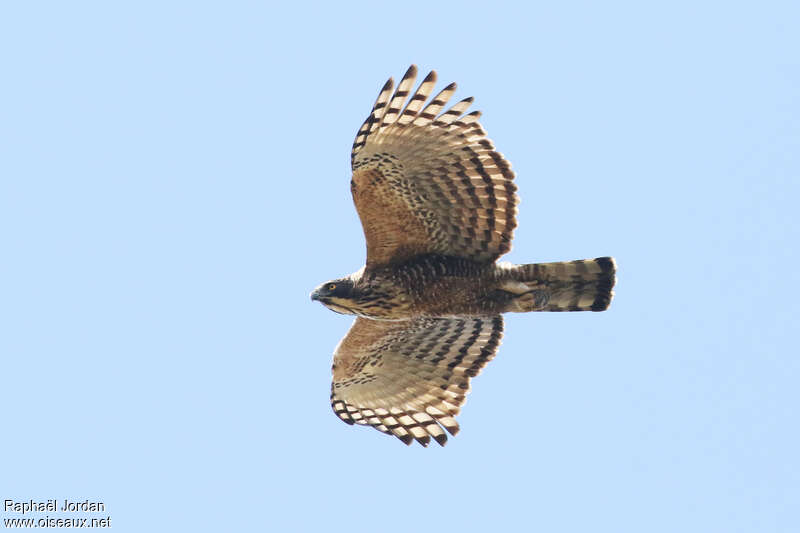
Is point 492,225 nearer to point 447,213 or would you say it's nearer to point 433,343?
point 447,213

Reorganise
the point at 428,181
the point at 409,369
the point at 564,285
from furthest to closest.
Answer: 1. the point at 409,369
2. the point at 564,285
3. the point at 428,181

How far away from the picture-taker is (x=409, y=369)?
12.2m

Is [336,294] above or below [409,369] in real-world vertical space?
above

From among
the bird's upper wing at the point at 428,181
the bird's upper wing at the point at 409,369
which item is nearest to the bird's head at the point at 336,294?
the bird's upper wing at the point at 428,181

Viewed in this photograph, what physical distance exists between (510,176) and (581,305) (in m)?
1.44

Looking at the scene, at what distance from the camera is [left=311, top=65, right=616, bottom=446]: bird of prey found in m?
10.6

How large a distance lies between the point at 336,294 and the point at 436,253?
104 centimetres

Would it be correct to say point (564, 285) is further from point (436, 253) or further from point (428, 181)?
point (428, 181)

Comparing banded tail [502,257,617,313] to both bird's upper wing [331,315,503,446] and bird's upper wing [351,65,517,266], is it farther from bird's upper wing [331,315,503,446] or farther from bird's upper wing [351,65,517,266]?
bird's upper wing [331,315,503,446]

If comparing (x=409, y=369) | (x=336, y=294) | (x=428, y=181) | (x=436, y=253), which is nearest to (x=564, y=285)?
(x=436, y=253)

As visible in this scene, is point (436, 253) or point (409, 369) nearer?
point (436, 253)

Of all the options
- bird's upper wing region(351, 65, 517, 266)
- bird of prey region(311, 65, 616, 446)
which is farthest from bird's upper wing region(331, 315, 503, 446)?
bird's upper wing region(351, 65, 517, 266)

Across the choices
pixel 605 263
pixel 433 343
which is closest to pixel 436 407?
pixel 433 343

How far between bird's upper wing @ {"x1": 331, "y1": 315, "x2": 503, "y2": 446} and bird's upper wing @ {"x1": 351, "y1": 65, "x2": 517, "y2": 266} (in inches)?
43.6
